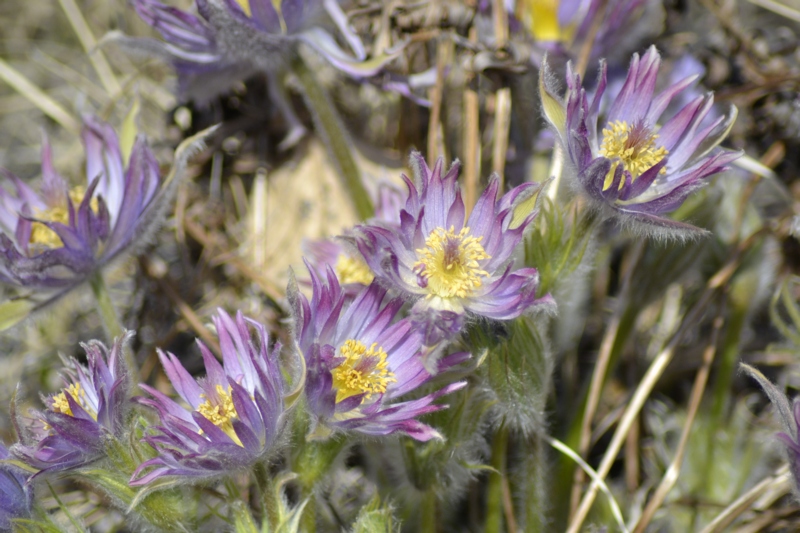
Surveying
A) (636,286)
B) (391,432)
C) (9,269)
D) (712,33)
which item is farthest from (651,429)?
(9,269)

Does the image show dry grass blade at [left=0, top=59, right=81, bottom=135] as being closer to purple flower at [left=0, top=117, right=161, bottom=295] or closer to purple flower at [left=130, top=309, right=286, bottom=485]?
purple flower at [left=0, top=117, right=161, bottom=295]

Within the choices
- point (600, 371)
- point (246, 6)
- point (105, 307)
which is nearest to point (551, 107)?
point (600, 371)

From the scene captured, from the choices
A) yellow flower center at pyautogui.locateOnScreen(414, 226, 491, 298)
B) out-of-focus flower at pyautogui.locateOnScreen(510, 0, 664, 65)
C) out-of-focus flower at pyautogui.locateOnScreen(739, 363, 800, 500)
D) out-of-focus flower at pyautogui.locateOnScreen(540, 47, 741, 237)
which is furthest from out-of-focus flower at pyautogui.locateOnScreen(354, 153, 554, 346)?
out-of-focus flower at pyautogui.locateOnScreen(510, 0, 664, 65)

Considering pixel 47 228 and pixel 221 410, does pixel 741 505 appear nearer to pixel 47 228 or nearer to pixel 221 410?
pixel 221 410

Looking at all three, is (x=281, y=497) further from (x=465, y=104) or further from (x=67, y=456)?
(x=465, y=104)

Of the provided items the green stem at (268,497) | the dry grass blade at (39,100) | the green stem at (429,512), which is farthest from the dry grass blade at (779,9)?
the dry grass blade at (39,100)

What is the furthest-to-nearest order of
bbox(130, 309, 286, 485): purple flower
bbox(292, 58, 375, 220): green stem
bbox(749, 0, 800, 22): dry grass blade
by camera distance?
bbox(749, 0, 800, 22): dry grass blade, bbox(292, 58, 375, 220): green stem, bbox(130, 309, 286, 485): purple flower
